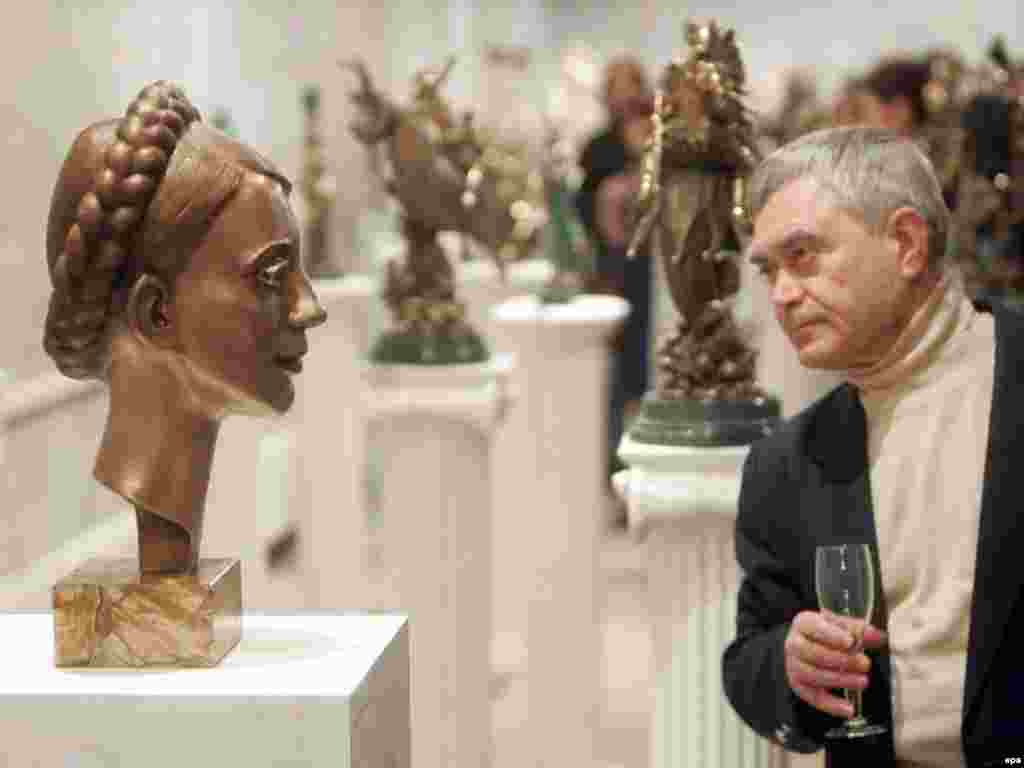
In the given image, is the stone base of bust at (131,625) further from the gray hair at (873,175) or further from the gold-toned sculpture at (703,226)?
the gold-toned sculpture at (703,226)

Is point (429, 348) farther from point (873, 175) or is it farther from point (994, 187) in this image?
point (873, 175)

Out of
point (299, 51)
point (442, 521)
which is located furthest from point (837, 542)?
point (299, 51)

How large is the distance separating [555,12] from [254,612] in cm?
2003


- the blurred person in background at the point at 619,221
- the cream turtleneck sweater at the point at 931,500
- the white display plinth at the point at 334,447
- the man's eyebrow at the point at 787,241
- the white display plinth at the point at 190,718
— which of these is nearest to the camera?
the white display plinth at the point at 190,718

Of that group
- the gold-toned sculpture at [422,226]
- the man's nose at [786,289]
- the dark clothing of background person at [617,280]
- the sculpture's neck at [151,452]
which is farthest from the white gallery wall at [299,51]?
the man's nose at [786,289]

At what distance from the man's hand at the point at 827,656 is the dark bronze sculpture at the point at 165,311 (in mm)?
806

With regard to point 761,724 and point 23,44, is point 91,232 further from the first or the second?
point 23,44

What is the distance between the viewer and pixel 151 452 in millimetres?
2875

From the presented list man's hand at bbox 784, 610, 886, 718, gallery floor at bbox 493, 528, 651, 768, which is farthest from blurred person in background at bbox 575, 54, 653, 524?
man's hand at bbox 784, 610, 886, 718

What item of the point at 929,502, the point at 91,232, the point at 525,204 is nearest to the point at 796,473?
the point at 929,502

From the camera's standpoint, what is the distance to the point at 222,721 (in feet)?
8.70

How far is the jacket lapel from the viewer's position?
Result: 2.94m

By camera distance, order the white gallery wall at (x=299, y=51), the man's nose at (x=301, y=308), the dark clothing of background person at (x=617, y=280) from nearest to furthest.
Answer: the man's nose at (x=301, y=308)
the white gallery wall at (x=299, y=51)
the dark clothing of background person at (x=617, y=280)

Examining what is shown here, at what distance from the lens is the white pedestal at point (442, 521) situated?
5828 mm
